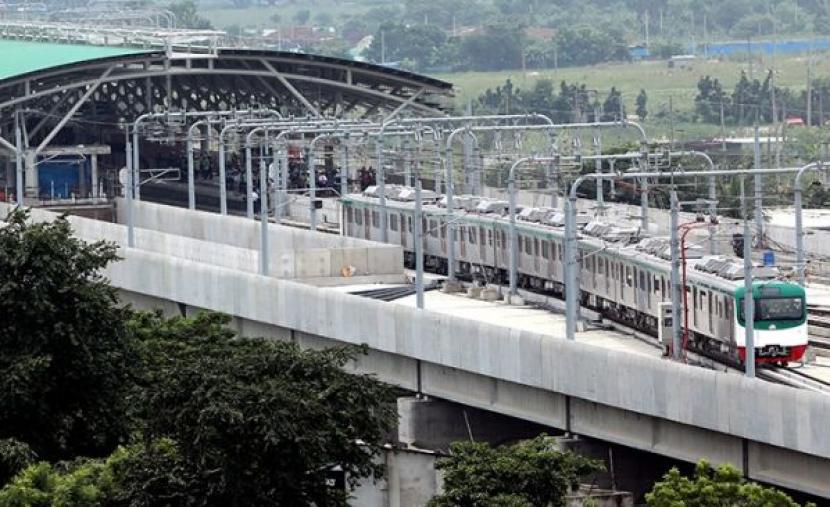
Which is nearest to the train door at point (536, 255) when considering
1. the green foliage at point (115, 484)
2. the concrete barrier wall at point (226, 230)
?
the concrete barrier wall at point (226, 230)

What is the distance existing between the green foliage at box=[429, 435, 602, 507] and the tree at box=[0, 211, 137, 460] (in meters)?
7.08

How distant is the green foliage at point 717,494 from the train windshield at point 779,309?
427 inches

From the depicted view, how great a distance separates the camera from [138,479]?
41094 millimetres

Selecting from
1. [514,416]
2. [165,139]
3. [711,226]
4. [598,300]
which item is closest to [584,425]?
[514,416]

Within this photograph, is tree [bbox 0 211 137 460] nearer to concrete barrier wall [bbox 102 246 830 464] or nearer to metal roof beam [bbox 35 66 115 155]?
concrete barrier wall [bbox 102 246 830 464]

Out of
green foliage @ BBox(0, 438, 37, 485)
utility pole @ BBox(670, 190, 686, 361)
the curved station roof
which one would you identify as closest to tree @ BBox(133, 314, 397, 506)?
green foliage @ BBox(0, 438, 37, 485)

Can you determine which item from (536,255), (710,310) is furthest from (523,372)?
(536,255)

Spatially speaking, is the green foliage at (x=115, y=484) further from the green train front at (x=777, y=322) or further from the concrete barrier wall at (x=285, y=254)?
the concrete barrier wall at (x=285, y=254)

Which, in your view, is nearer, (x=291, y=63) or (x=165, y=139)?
(x=165, y=139)

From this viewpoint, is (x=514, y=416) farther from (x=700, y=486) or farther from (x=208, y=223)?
Result: (x=208, y=223)

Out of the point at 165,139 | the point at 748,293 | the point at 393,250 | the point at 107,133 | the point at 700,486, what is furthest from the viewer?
the point at 107,133

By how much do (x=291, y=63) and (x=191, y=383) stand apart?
77.9 m

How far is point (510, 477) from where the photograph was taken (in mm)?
41281

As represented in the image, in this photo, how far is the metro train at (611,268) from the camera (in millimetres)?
49125
